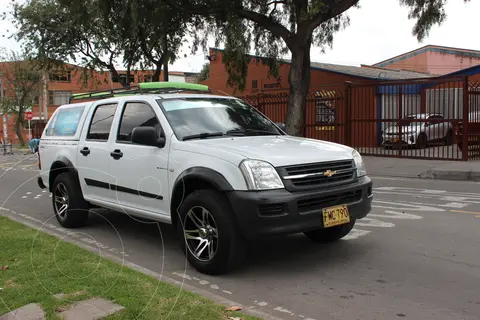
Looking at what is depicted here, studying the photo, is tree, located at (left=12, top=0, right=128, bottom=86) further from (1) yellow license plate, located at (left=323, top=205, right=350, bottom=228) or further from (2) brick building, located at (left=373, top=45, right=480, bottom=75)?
(2) brick building, located at (left=373, top=45, right=480, bottom=75)

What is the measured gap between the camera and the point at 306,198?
4477 mm

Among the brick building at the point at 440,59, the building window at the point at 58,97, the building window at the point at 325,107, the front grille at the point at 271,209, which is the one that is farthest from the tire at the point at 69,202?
the building window at the point at 58,97

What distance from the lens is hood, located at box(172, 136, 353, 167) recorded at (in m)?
4.55

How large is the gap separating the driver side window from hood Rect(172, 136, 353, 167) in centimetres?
78

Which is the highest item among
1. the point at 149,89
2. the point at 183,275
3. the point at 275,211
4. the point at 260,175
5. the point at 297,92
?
the point at 297,92

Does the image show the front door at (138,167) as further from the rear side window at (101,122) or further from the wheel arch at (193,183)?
the rear side window at (101,122)

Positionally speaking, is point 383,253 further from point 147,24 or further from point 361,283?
point 147,24

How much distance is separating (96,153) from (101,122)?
479mm

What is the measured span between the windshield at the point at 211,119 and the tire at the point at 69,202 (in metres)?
2.19

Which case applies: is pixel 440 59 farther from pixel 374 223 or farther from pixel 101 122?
pixel 101 122

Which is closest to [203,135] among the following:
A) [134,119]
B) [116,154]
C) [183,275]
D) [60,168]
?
[134,119]

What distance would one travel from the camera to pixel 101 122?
6496 millimetres

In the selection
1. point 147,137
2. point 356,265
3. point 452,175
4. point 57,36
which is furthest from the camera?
point 57,36

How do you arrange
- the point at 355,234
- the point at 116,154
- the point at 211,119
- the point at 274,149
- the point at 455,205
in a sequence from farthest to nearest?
the point at 455,205
the point at 355,234
the point at 116,154
the point at 211,119
the point at 274,149
